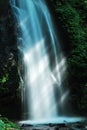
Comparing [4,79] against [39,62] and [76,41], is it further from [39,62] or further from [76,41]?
[76,41]

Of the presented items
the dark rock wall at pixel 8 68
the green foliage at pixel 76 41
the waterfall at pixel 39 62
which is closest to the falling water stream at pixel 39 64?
the waterfall at pixel 39 62

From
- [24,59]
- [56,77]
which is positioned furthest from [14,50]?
[56,77]

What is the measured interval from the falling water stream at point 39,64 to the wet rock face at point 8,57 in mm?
224

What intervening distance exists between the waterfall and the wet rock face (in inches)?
10.9

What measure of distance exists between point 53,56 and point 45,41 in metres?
0.57

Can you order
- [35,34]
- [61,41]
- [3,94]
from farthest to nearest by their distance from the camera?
[61,41], [35,34], [3,94]

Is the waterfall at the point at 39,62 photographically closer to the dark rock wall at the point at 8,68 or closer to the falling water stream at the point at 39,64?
the falling water stream at the point at 39,64

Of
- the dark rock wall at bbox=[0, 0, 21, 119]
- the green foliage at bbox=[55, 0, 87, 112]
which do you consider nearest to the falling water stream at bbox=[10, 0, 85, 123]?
the dark rock wall at bbox=[0, 0, 21, 119]

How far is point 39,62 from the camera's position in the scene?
12.0m

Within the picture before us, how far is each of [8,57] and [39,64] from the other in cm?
135

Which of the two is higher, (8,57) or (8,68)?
(8,57)

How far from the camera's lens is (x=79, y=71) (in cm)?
1218

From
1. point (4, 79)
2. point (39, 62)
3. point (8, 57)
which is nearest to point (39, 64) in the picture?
point (39, 62)

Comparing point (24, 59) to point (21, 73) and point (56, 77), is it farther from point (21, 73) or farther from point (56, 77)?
point (56, 77)
